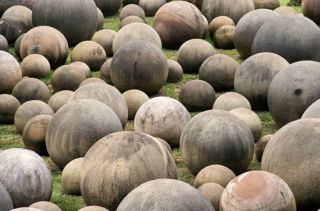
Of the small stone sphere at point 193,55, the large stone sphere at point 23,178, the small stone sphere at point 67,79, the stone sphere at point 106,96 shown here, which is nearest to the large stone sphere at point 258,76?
the small stone sphere at point 193,55

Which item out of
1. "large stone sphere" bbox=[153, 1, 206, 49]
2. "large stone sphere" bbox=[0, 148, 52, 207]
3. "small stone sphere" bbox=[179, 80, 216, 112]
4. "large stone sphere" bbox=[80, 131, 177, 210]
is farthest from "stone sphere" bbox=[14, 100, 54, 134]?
"large stone sphere" bbox=[153, 1, 206, 49]

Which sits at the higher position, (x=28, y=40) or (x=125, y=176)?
(x=125, y=176)

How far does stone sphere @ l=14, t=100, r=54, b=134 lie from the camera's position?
1483 centimetres

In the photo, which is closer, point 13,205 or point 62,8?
point 13,205

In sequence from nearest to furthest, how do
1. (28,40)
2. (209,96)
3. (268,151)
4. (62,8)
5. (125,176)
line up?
(125,176) < (268,151) < (209,96) < (28,40) < (62,8)

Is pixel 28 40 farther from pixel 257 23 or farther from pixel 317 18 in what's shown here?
pixel 317 18

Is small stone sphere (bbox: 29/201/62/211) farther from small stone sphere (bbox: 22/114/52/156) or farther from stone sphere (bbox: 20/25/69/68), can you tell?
stone sphere (bbox: 20/25/69/68)

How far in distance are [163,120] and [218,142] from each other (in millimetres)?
1722

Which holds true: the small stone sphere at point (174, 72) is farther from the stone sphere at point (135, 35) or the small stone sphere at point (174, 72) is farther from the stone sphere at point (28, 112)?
the stone sphere at point (28, 112)

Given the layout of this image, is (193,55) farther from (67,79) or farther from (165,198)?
(165,198)

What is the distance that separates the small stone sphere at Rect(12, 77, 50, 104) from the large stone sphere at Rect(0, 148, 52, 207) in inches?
183

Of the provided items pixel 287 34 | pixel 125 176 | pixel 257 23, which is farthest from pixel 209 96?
pixel 125 176

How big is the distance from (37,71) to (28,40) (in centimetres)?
110

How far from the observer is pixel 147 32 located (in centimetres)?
1919
